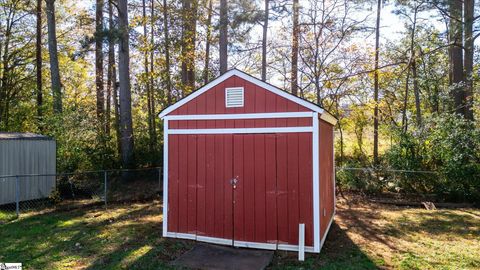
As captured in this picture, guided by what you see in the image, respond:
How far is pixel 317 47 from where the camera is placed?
1427 centimetres

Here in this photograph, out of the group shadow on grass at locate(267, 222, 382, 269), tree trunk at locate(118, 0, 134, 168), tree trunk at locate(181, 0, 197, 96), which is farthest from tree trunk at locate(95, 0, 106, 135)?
shadow on grass at locate(267, 222, 382, 269)

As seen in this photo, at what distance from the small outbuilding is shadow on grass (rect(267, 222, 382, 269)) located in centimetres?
678

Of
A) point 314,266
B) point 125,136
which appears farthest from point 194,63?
point 314,266

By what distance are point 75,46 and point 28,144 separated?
40.5 ft

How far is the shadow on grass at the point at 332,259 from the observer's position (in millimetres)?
5422

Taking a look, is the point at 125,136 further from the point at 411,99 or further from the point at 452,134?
the point at 411,99

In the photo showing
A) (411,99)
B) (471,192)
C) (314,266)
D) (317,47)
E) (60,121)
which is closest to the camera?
(314,266)

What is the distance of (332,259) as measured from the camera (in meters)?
5.74

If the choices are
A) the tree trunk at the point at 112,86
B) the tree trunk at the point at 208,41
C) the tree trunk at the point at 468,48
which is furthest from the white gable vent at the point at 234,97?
the tree trunk at the point at 208,41

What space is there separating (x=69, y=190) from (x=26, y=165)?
5.96 feet

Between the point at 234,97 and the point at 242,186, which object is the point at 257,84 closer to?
the point at 234,97

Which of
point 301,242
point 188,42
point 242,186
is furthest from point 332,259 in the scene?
point 188,42

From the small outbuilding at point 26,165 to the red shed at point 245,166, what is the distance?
4.71 m

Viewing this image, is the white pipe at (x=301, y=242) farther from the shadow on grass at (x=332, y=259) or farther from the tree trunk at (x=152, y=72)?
the tree trunk at (x=152, y=72)
